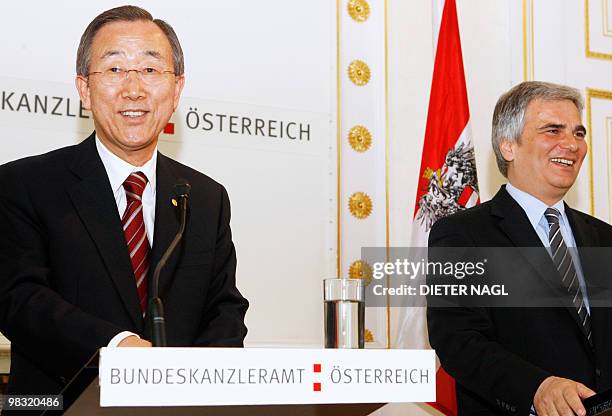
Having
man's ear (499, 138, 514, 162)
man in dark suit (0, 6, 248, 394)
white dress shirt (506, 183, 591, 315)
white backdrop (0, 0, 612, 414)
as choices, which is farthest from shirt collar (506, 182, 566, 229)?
white backdrop (0, 0, 612, 414)

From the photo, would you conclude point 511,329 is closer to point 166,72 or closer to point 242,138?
point 166,72

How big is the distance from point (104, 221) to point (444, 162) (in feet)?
8.41

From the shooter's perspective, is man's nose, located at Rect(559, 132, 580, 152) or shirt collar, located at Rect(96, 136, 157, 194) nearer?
shirt collar, located at Rect(96, 136, 157, 194)

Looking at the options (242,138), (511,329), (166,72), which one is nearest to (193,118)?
(242,138)

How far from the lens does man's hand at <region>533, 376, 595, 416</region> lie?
2.65m

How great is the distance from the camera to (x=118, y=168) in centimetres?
283

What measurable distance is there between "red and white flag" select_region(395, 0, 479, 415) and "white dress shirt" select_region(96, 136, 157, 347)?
211 centimetres

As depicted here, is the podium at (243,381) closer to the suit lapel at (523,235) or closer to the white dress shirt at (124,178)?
the white dress shirt at (124,178)

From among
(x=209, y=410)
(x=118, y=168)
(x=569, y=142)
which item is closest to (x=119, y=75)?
(x=118, y=168)

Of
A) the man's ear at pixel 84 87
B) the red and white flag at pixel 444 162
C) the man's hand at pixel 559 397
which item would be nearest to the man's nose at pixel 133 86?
the man's ear at pixel 84 87

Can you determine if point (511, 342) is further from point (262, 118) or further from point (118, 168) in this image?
point (262, 118)

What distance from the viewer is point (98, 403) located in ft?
5.12

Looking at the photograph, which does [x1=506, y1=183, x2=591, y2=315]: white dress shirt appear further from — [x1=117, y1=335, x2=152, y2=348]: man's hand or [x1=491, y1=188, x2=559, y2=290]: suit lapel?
[x1=117, y1=335, x2=152, y2=348]: man's hand

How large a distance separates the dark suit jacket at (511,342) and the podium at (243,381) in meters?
1.37
